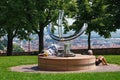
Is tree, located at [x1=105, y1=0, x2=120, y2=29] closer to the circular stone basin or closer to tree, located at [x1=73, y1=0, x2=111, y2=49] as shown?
tree, located at [x1=73, y1=0, x2=111, y2=49]

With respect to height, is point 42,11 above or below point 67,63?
above

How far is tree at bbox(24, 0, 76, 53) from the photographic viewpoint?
116ft

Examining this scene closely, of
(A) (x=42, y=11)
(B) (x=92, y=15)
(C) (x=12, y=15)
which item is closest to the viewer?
(C) (x=12, y=15)

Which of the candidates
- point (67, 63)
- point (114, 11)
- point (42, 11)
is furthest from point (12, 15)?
point (67, 63)

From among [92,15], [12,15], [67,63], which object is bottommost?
[67,63]

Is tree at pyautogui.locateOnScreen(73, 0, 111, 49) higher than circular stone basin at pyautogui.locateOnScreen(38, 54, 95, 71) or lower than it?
higher

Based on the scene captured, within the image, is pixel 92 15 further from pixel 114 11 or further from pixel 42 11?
pixel 42 11

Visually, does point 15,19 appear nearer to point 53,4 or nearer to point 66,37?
point 53,4

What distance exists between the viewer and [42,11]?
35.9 m

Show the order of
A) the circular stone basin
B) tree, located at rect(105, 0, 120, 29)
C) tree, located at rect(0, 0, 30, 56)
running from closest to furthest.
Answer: the circular stone basin < tree, located at rect(0, 0, 30, 56) < tree, located at rect(105, 0, 120, 29)

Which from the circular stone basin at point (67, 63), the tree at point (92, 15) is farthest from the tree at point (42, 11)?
the circular stone basin at point (67, 63)

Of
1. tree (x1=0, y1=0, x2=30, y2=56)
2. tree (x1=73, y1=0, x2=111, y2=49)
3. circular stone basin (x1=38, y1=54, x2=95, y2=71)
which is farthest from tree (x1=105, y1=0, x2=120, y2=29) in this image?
circular stone basin (x1=38, y1=54, x2=95, y2=71)

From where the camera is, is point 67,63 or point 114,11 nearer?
point 67,63

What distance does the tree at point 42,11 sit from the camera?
35.3 metres
